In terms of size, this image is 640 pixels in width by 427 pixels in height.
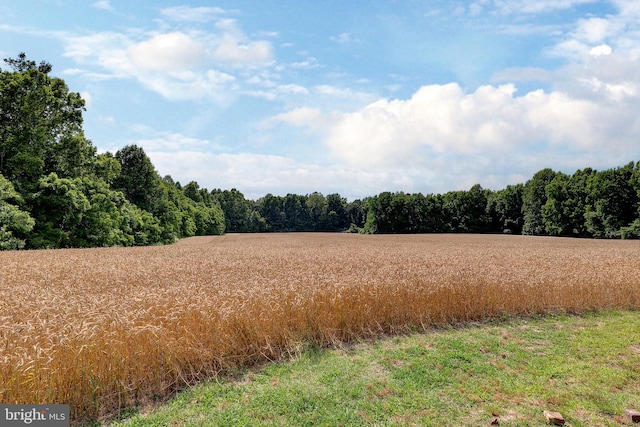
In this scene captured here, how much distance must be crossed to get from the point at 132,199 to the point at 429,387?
173 feet

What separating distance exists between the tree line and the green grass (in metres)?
26.0

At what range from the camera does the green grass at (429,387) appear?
4.26m

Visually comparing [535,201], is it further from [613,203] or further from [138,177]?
[138,177]

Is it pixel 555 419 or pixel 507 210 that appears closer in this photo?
pixel 555 419

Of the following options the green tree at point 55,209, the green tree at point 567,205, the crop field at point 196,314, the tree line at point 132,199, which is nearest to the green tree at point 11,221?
the tree line at point 132,199

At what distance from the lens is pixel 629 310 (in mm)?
9992

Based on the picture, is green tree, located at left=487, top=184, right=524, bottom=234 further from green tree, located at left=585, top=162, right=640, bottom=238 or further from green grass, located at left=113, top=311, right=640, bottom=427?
green grass, located at left=113, top=311, right=640, bottom=427

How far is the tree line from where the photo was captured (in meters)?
27.5

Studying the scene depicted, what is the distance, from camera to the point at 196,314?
224 inches

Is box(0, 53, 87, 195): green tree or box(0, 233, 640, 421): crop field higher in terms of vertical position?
box(0, 53, 87, 195): green tree

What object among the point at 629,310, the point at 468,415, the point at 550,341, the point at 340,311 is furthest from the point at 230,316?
the point at 629,310

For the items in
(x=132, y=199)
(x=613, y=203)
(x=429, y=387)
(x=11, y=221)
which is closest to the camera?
(x=429, y=387)

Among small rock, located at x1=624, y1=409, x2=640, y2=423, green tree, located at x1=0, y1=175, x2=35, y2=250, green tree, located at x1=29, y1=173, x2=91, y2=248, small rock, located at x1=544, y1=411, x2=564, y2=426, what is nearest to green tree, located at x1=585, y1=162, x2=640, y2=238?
small rock, located at x1=624, y1=409, x2=640, y2=423

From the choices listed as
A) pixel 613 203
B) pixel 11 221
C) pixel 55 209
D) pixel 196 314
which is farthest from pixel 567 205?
pixel 11 221
